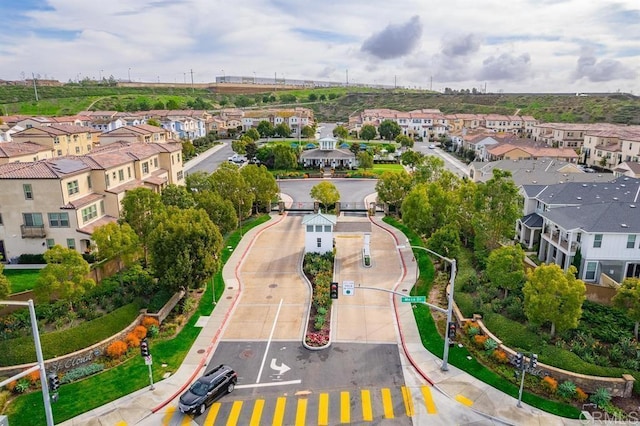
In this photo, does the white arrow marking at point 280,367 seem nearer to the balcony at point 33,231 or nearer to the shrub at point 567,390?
the shrub at point 567,390

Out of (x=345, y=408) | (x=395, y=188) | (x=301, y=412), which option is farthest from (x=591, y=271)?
(x=301, y=412)

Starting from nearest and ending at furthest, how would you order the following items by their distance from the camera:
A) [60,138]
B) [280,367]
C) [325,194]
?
[280,367]
[325,194]
[60,138]

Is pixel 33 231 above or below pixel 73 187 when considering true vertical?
below

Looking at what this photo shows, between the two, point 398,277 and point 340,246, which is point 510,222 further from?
point 340,246

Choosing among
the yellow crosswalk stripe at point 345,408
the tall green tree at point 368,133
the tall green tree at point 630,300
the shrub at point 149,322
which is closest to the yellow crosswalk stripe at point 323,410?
the yellow crosswalk stripe at point 345,408

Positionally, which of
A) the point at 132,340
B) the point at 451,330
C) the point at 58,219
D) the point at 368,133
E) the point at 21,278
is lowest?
the point at 132,340

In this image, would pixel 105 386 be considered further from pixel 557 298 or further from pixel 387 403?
pixel 557 298

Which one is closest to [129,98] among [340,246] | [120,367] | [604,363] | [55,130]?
[55,130]
